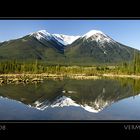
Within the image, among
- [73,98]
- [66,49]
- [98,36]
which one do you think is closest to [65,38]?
[66,49]

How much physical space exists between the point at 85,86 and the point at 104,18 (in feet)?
2.20

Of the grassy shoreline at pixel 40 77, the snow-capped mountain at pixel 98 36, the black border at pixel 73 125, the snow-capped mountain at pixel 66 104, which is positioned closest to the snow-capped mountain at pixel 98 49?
the snow-capped mountain at pixel 98 36

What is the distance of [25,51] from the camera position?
442 cm

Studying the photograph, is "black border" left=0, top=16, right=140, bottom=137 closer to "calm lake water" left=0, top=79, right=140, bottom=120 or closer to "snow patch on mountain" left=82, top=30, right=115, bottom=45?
"calm lake water" left=0, top=79, right=140, bottom=120

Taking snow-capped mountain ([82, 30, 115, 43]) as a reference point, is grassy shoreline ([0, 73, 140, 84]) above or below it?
below

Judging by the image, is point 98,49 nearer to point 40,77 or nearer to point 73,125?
point 40,77

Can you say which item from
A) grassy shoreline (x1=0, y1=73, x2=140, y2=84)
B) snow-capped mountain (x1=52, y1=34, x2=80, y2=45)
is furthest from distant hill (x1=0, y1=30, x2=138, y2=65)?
grassy shoreline (x1=0, y1=73, x2=140, y2=84)

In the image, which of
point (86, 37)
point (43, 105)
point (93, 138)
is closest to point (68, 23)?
point (86, 37)

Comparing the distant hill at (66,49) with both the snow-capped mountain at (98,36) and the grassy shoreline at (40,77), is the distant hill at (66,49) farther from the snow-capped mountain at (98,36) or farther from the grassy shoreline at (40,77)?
the grassy shoreline at (40,77)

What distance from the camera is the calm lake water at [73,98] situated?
166 inches

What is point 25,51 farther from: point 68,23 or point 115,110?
point 115,110

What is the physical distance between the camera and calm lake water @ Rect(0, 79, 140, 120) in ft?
13.8

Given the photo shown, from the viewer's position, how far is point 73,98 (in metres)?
4.30

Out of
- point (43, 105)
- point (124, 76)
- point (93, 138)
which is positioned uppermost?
point (124, 76)
